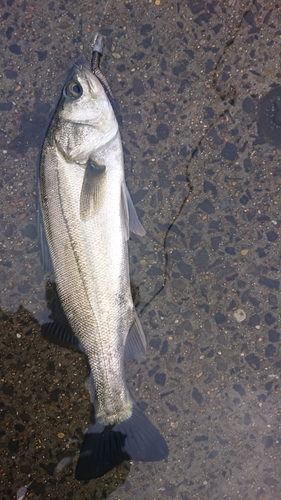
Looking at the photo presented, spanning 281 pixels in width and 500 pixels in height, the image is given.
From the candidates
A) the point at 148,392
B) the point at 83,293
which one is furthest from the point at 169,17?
the point at 148,392

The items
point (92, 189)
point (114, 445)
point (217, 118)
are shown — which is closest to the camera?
point (92, 189)

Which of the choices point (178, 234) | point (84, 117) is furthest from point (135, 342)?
point (84, 117)

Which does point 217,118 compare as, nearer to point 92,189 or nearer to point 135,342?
point 92,189

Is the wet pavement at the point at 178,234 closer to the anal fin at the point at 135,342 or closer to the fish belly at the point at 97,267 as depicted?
the anal fin at the point at 135,342

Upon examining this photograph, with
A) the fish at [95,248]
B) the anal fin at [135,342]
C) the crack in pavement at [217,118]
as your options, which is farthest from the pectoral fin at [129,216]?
the anal fin at [135,342]

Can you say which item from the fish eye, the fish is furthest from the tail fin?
the fish eye

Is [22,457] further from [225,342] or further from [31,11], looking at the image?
[31,11]

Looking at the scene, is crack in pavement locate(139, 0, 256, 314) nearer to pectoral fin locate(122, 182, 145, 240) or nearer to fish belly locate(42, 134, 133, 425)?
pectoral fin locate(122, 182, 145, 240)
